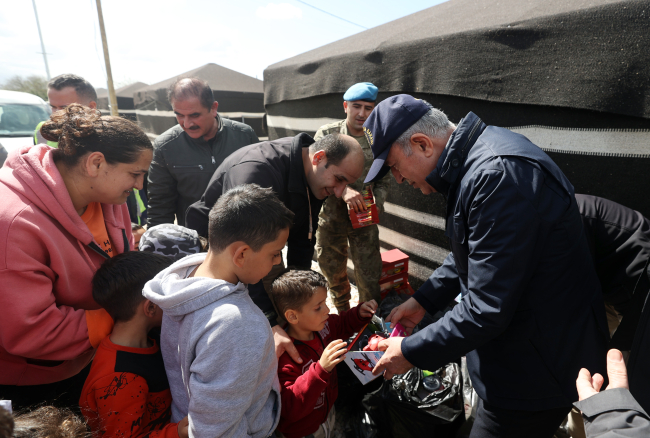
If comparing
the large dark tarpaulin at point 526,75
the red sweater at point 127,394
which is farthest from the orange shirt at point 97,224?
the large dark tarpaulin at point 526,75

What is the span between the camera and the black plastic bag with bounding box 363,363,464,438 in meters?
2.11

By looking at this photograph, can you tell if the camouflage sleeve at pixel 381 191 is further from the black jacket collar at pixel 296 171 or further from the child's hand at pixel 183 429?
the child's hand at pixel 183 429

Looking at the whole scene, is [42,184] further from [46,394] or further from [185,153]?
[185,153]

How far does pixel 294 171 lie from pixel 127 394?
59.8 inches

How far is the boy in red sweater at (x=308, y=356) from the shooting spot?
1689 mm

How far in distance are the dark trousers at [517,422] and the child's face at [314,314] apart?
889 millimetres

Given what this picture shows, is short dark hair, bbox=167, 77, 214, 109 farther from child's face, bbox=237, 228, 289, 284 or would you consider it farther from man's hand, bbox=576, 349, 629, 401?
man's hand, bbox=576, 349, 629, 401

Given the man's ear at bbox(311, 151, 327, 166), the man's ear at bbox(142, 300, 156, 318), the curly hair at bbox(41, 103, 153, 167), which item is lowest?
the man's ear at bbox(142, 300, 156, 318)

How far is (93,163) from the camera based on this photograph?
168cm

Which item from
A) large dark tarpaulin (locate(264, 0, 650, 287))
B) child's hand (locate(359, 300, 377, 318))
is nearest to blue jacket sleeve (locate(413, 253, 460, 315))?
child's hand (locate(359, 300, 377, 318))

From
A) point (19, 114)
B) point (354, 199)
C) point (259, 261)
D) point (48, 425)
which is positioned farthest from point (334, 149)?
Result: point (19, 114)

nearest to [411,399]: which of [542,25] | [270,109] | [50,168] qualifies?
[50,168]

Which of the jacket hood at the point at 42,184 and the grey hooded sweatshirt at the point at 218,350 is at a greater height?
the jacket hood at the point at 42,184

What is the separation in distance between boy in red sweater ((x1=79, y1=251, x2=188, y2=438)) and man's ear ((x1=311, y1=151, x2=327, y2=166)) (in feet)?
3.63
